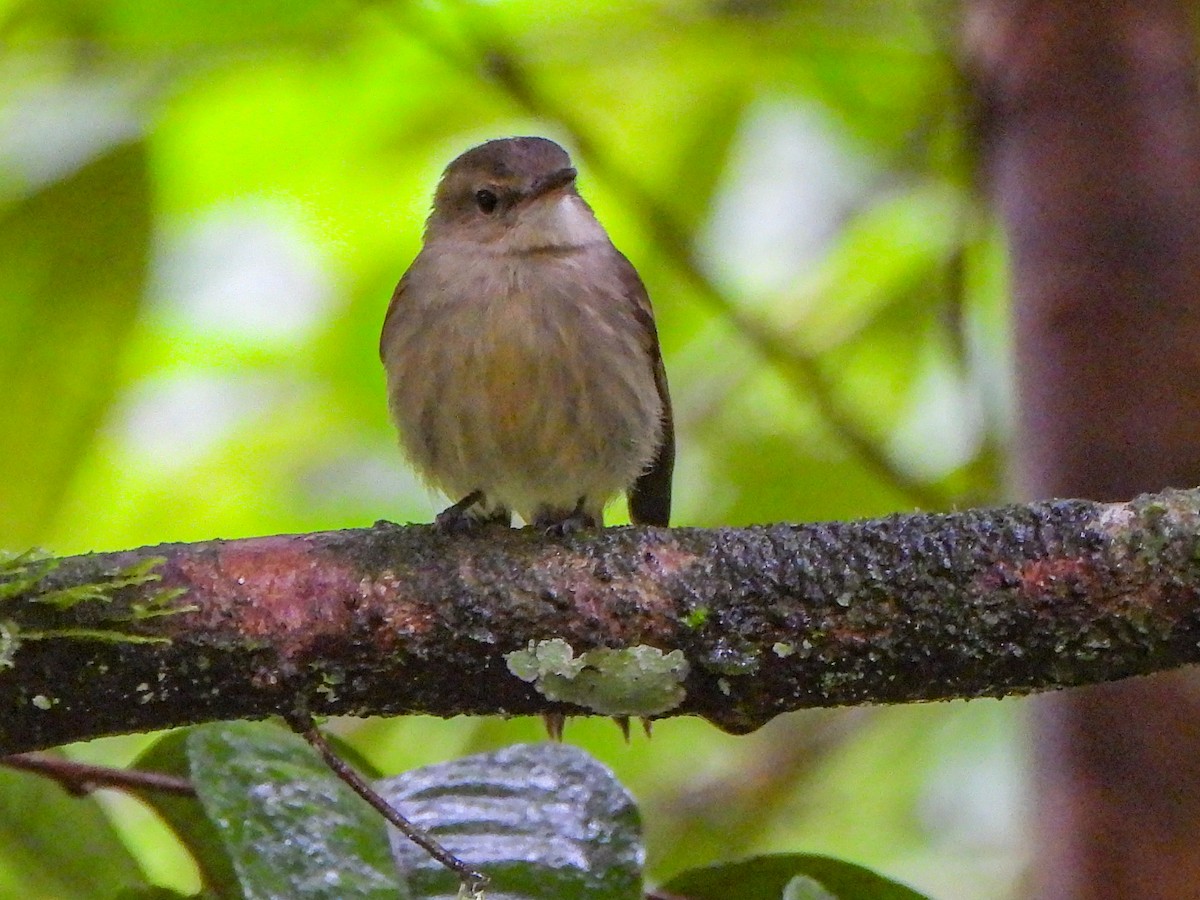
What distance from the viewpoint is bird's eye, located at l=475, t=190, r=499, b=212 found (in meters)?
3.80

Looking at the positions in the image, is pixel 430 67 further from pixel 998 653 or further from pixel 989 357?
pixel 998 653

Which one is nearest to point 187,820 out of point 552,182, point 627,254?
point 552,182

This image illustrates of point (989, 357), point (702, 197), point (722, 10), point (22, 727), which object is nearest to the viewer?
point (22, 727)

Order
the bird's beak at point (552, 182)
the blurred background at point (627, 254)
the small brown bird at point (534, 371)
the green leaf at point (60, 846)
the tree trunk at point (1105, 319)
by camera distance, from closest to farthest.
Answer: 1. the green leaf at point (60, 846)
2. the tree trunk at point (1105, 319)
3. the blurred background at point (627, 254)
4. the small brown bird at point (534, 371)
5. the bird's beak at point (552, 182)

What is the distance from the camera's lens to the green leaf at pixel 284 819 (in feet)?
6.24

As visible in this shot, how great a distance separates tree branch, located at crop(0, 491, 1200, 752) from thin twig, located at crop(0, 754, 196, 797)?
0.35 feet

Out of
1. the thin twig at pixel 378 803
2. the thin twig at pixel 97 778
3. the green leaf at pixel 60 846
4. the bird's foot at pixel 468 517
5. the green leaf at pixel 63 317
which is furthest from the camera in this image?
the green leaf at pixel 63 317

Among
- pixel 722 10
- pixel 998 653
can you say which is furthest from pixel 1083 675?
pixel 722 10

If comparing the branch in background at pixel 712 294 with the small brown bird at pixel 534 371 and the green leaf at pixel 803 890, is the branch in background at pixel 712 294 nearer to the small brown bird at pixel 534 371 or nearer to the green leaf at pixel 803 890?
the small brown bird at pixel 534 371

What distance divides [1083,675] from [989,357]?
98.5 inches

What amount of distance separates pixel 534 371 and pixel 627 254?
93 cm

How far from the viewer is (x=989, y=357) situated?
4.30 metres

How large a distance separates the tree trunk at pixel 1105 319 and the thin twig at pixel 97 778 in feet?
4.58

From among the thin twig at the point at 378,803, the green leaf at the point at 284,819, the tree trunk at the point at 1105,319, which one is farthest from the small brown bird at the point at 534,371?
the thin twig at the point at 378,803
